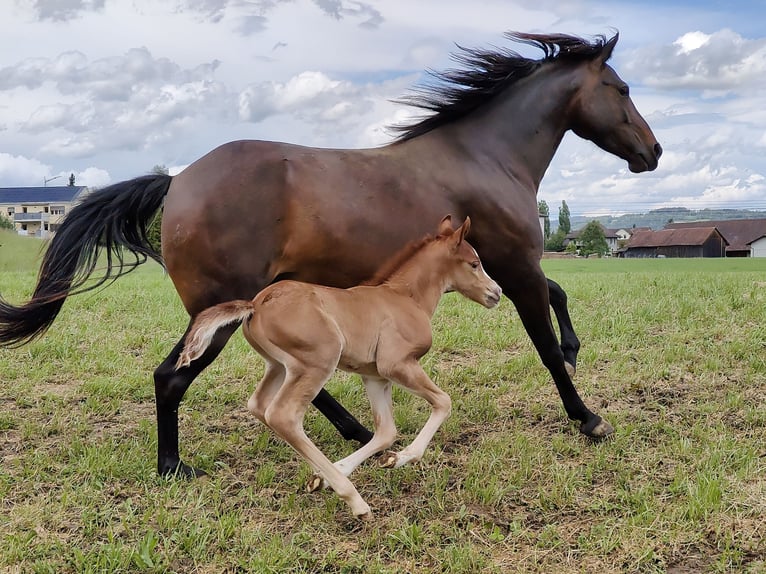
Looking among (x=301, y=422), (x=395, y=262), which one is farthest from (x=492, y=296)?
(x=301, y=422)

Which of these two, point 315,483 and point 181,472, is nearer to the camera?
point 315,483

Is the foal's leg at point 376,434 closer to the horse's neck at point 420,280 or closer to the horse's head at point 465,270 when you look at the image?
the horse's neck at point 420,280

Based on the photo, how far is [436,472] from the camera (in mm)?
4059

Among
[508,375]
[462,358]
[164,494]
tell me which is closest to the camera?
[164,494]

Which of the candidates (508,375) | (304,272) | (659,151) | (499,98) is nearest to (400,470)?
(304,272)

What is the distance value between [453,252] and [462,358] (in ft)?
9.37

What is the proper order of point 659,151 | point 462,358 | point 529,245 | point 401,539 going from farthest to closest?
point 462,358, point 659,151, point 529,245, point 401,539

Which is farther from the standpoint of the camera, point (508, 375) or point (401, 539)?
point (508, 375)

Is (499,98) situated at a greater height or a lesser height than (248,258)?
greater

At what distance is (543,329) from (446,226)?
109 cm

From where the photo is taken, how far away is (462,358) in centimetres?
657

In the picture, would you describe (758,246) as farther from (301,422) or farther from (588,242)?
(301,422)

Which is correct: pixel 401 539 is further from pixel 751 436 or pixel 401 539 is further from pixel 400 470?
pixel 751 436

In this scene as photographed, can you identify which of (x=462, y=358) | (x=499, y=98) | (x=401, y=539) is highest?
(x=499, y=98)
